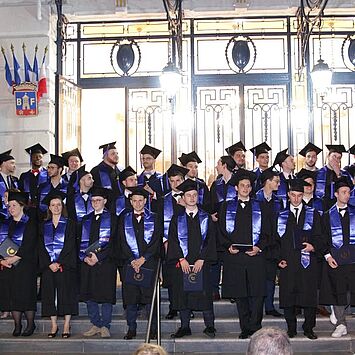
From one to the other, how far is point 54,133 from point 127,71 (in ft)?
5.59

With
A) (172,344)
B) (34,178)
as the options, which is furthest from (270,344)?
(34,178)

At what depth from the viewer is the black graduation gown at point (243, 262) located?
26.7ft

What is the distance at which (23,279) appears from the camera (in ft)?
28.2

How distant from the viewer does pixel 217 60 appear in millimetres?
13023

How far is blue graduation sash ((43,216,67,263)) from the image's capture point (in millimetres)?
8555

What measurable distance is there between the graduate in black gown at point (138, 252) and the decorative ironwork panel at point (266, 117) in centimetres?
439

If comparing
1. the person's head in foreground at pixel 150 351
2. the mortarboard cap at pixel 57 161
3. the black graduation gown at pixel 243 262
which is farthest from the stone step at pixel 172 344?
the person's head in foreground at pixel 150 351

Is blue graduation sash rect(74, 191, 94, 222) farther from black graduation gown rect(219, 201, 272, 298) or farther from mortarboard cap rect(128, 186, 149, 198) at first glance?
black graduation gown rect(219, 201, 272, 298)

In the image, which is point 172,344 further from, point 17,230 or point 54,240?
point 17,230

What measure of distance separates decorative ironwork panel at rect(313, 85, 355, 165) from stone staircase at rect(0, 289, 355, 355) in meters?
4.53

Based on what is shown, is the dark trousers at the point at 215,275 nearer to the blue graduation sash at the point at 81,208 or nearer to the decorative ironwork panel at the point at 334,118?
the blue graduation sash at the point at 81,208

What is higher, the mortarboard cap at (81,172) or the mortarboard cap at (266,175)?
the mortarboard cap at (81,172)

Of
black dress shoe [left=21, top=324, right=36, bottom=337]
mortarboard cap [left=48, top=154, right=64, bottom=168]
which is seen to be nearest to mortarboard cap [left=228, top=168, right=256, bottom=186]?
mortarboard cap [left=48, top=154, right=64, bottom=168]

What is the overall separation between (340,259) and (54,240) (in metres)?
3.15
